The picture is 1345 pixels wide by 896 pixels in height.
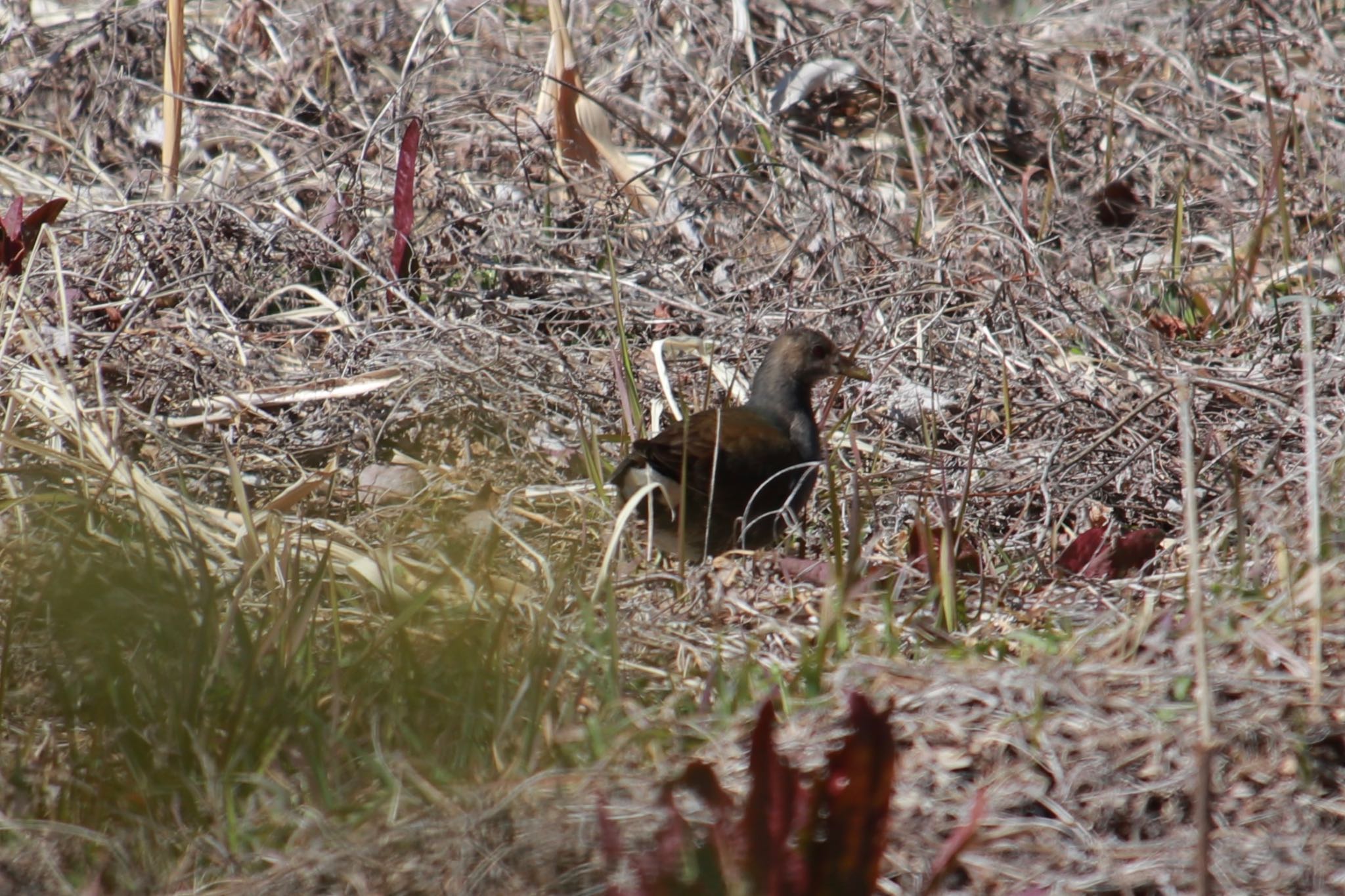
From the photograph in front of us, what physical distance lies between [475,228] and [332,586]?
7.12 feet

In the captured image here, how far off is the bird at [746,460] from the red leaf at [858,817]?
1.56 metres

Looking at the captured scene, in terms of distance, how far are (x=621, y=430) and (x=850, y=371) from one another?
651mm

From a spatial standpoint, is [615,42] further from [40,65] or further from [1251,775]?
[1251,775]

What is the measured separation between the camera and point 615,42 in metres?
5.40

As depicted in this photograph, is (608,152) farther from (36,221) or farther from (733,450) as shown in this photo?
(36,221)

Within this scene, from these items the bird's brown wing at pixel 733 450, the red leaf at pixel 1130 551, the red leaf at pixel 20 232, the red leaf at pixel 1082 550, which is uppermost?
the red leaf at pixel 20 232

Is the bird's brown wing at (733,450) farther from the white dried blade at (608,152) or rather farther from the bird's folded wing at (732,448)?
the white dried blade at (608,152)


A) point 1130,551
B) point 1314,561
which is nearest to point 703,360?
point 1130,551

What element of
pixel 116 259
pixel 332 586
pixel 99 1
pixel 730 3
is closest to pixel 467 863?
pixel 332 586

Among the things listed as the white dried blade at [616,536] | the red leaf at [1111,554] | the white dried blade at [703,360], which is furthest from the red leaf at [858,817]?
the white dried blade at [703,360]

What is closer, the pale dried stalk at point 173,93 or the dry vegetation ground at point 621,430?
the dry vegetation ground at point 621,430

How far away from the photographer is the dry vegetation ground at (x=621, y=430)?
1954mm

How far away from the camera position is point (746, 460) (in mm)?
3705

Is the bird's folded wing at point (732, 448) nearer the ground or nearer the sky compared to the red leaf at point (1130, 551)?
nearer the ground
